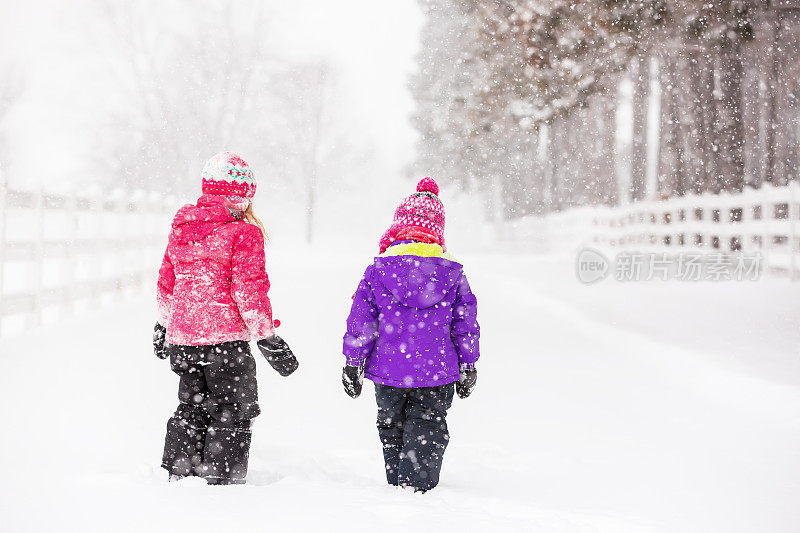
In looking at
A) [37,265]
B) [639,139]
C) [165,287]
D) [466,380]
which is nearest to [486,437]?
[466,380]

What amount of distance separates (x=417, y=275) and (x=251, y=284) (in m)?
0.77

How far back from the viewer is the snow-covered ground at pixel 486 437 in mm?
3094

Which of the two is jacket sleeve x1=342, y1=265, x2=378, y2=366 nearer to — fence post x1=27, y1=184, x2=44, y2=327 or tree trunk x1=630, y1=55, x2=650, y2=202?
fence post x1=27, y1=184, x2=44, y2=327

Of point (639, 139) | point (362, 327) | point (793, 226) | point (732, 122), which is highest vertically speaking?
point (639, 139)

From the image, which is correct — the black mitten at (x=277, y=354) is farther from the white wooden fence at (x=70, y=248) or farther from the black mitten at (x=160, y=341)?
the white wooden fence at (x=70, y=248)

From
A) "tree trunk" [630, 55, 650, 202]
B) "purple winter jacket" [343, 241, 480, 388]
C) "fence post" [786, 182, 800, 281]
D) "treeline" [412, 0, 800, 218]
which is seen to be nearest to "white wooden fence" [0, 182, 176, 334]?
"purple winter jacket" [343, 241, 480, 388]

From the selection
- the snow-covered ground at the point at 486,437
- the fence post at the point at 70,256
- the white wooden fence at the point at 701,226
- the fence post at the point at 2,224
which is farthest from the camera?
the white wooden fence at the point at 701,226

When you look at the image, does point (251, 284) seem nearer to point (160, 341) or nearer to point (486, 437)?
point (160, 341)

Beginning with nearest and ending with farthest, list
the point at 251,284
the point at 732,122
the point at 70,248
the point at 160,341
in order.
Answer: the point at 251,284, the point at 160,341, the point at 70,248, the point at 732,122

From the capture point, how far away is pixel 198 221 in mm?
3648

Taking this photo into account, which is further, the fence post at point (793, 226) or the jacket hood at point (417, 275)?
the fence post at point (793, 226)

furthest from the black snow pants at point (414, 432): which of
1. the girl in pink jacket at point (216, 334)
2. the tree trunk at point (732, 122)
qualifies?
the tree trunk at point (732, 122)

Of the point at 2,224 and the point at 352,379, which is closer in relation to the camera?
the point at 352,379

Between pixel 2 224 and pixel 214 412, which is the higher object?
pixel 2 224
